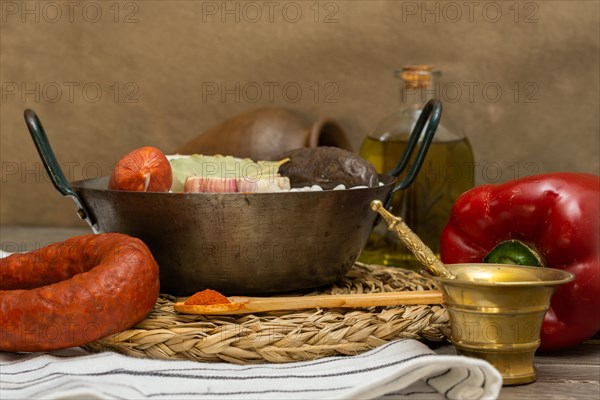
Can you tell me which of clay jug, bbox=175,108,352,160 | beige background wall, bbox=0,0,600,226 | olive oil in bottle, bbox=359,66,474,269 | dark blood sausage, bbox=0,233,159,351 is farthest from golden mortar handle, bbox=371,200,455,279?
beige background wall, bbox=0,0,600,226

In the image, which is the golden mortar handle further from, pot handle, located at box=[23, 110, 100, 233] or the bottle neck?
the bottle neck

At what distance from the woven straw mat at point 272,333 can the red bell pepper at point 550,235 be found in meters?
0.17

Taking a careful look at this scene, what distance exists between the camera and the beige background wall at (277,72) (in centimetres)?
219

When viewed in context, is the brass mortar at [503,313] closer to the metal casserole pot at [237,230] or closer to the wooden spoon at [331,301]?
the wooden spoon at [331,301]

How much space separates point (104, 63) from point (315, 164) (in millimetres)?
1215

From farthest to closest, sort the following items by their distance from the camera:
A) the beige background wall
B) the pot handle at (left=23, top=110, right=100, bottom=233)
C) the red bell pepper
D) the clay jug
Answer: the beige background wall < the clay jug < the pot handle at (left=23, top=110, right=100, bottom=233) < the red bell pepper

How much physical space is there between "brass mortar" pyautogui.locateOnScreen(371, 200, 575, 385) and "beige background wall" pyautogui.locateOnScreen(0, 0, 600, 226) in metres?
1.18

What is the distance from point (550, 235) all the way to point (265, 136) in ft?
3.18

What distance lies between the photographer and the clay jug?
6.68 feet

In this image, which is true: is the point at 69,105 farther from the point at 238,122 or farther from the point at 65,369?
the point at 65,369

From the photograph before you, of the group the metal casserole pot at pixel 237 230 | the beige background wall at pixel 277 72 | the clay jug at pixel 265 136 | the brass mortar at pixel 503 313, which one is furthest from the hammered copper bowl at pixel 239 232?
the beige background wall at pixel 277 72

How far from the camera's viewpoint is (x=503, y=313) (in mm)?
1015

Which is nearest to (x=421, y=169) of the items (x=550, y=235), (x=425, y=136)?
(x=425, y=136)

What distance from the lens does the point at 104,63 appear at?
241 centimetres
